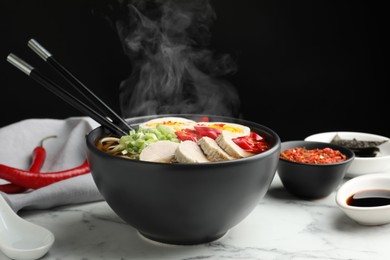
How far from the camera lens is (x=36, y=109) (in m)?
4.29

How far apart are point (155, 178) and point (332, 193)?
102cm

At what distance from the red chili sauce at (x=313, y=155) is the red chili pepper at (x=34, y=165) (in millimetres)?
1177

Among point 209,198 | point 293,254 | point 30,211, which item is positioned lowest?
point 30,211

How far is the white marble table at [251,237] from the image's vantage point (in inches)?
71.0

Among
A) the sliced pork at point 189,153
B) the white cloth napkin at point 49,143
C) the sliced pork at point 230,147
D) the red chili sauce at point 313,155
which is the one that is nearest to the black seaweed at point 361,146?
the red chili sauce at point 313,155

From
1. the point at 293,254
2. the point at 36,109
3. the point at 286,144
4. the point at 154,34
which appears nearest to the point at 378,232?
the point at 293,254

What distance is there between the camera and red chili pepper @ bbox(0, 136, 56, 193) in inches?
100

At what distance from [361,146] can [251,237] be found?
3.22 feet

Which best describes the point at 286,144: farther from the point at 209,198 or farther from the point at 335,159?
the point at 209,198

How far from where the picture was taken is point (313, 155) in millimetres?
2332

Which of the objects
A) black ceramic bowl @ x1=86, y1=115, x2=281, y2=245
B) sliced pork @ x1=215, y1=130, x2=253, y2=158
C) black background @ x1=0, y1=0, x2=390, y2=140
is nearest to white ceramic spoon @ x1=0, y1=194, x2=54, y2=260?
black ceramic bowl @ x1=86, y1=115, x2=281, y2=245

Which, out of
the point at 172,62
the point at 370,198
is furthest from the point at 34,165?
the point at 370,198

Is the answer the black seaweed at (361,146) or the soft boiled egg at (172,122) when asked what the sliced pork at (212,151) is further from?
the black seaweed at (361,146)

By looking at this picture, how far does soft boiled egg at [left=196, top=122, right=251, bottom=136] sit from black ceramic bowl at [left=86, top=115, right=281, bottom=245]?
0.82 feet
